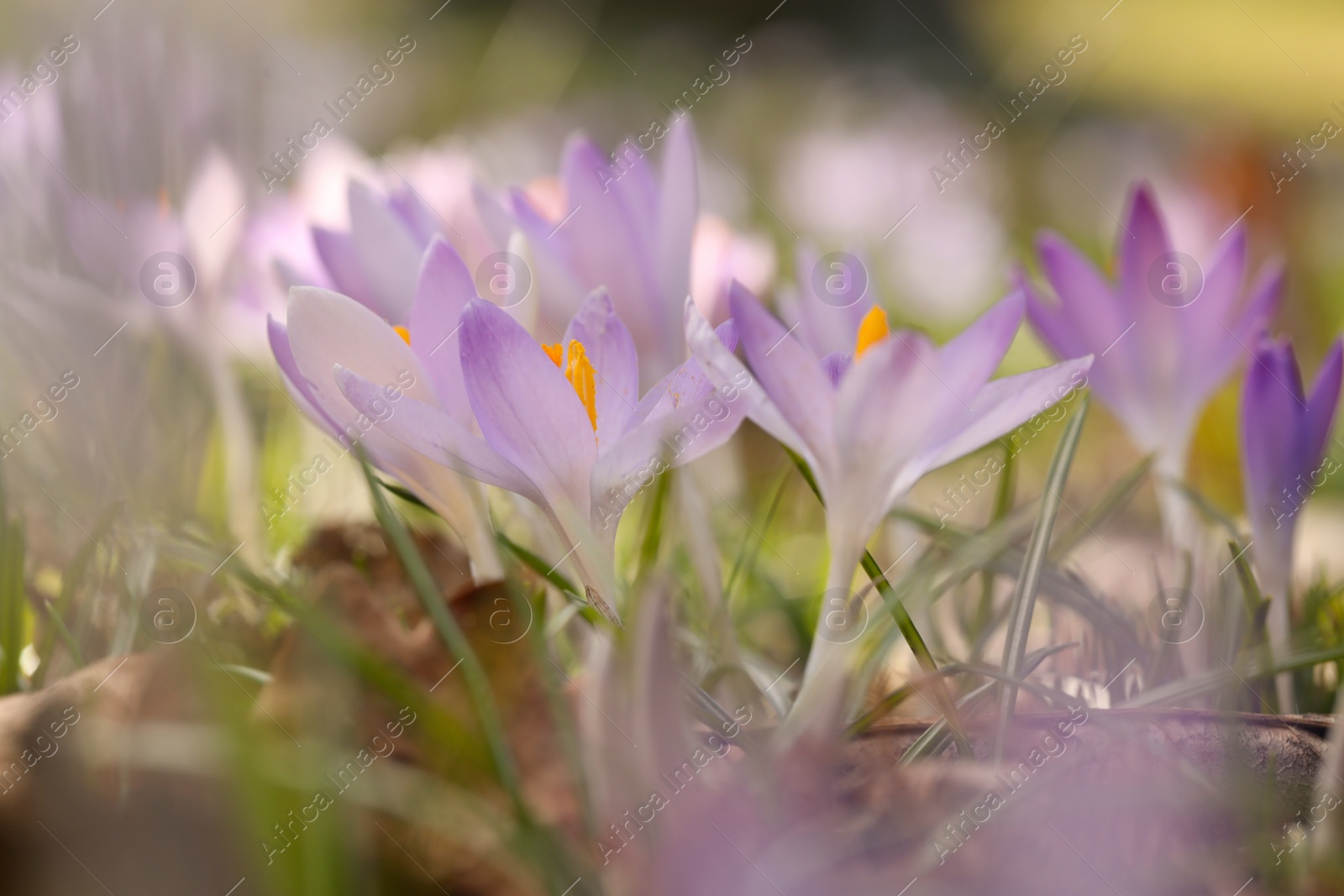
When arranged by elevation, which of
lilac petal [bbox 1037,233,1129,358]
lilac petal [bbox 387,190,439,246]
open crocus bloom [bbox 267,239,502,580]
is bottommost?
lilac petal [bbox 1037,233,1129,358]

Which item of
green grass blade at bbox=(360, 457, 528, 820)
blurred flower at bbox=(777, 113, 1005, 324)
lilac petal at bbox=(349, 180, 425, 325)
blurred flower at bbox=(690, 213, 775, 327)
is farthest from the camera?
blurred flower at bbox=(777, 113, 1005, 324)

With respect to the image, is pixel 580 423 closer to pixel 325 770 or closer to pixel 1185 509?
pixel 325 770

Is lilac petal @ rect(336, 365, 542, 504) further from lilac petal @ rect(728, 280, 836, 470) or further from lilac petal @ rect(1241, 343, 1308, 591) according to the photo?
lilac petal @ rect(1241, 343, 1308, 591)

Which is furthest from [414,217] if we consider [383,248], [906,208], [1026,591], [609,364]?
[906,208]

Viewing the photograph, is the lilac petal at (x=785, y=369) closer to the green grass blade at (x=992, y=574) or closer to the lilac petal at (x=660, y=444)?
the lilac petal at (x=660, y=444)

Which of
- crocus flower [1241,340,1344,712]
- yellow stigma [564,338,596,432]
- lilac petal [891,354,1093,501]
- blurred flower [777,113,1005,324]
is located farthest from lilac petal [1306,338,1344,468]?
blurred flower [777,113,1005,324]

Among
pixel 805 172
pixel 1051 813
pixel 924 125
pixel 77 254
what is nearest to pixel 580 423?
pixel 1051 813

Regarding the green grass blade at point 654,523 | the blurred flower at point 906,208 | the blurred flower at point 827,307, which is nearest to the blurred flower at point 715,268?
the blurred flower at point 827,307
